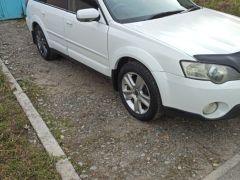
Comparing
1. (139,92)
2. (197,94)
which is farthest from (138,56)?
(197,94)

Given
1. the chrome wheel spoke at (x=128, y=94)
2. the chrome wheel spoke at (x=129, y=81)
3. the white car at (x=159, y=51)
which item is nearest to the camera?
the white car at (x=159, y=51)

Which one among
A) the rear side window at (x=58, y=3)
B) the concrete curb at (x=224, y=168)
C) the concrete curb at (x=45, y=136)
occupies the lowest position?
the concrete curb at (x=45, y=136)

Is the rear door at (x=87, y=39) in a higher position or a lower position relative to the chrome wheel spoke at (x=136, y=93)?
higher

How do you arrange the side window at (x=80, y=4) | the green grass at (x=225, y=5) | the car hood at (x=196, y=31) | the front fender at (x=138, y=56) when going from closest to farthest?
the car hood at (x=196, y=31)
the front fender at (x=138, y=56)
the side window at (x=80, y=4)
the green grass at (x=225, y=5)

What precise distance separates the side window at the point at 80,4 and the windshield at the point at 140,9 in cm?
25

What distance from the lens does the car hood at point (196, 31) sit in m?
3.63

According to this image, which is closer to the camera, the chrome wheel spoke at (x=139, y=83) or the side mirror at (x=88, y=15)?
the chrome wheel spoke at (x=139, y=83)

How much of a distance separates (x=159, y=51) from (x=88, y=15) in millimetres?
1179

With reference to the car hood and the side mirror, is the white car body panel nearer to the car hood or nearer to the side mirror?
the side mirror

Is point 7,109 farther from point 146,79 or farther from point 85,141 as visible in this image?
point 146,79

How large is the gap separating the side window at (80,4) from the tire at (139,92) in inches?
40.5

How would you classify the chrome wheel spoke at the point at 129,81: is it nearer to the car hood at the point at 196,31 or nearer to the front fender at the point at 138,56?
the front fender at the point at 138,56

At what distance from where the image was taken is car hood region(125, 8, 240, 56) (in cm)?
363

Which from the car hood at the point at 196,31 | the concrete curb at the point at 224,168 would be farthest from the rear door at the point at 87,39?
the concrete curb at the point at 224,168
